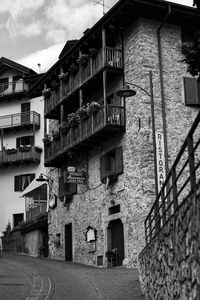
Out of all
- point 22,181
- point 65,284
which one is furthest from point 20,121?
point 65,284

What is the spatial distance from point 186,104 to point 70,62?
8.12m

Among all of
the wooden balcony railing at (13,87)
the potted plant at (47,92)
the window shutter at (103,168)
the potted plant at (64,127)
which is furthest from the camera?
the wooden balcony railing at (13,87)

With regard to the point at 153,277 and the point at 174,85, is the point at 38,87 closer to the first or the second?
the point at 174,85

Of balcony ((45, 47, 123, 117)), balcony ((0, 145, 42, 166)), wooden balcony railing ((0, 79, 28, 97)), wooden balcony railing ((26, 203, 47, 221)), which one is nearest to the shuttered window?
balcony ((45, 47, 123, 117))

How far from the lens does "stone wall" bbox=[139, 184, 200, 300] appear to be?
698cm

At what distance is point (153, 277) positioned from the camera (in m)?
11.5

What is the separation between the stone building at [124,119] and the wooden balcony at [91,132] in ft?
0.15

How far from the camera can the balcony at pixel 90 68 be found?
25.1 m

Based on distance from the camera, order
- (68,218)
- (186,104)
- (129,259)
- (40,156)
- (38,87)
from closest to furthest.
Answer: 1. (129,259)
2. (186,104)
3. (68,218)
4. (38,87)
5. (40,156)

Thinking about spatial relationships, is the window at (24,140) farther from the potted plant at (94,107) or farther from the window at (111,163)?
the potted plant at (94,107)

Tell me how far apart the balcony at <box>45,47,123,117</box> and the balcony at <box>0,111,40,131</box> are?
46.2ft

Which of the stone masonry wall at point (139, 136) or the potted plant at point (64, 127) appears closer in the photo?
the stone masonry wall at point (139, 136)

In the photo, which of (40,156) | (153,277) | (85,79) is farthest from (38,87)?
(153,277)

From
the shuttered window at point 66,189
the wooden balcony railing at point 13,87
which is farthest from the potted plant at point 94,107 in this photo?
the wooden balcony railing at point 13,87
